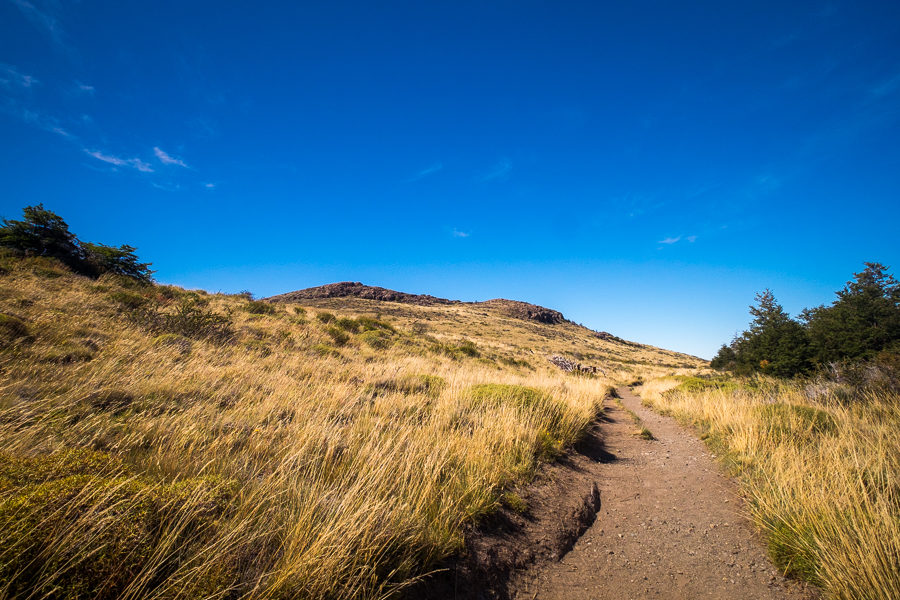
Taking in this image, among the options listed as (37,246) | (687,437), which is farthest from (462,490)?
(37,246)

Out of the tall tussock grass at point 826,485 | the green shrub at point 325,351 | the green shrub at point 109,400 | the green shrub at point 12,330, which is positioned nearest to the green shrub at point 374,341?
the green shrub at point 325,351

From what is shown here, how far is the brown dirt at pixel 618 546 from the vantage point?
294 centimetres

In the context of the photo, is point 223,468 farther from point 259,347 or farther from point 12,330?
point 259,347

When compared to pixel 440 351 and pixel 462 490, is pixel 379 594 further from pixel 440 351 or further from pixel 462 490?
pixel 440 351

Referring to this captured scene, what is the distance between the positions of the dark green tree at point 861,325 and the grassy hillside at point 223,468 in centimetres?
1957

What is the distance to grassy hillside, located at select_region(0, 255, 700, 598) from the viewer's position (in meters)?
1.77

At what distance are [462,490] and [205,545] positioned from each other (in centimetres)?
229

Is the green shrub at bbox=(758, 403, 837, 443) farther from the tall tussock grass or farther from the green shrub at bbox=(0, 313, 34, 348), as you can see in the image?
the green shrub at bbox=(0, 313, 34, 348)

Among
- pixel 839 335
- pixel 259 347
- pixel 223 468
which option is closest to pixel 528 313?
pixel 839 335

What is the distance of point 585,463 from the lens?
19.9 feet

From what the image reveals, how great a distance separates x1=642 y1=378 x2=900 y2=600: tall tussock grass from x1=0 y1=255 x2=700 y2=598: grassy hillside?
2.73 metres

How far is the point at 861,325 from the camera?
671 inches

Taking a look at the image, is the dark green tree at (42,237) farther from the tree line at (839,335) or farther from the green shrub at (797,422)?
the tree line at (839,335)

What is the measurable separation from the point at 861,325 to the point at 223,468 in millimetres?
27517
